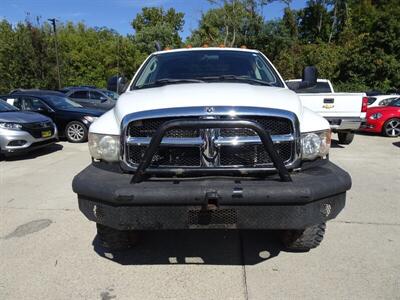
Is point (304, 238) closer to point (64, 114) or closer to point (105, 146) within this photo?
point (105, 146)

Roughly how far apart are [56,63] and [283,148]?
29940 mm

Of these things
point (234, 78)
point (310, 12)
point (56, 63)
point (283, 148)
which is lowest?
point (283, 148)

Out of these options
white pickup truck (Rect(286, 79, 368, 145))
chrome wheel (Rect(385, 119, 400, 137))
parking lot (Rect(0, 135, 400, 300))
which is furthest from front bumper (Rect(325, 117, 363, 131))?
parking lot (Rect(0, 135, 400, 300))

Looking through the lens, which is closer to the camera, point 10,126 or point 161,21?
point 10,126

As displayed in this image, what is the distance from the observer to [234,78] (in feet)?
13.8

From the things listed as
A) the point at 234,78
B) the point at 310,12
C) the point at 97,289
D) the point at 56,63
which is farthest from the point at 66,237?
the point at 310,12

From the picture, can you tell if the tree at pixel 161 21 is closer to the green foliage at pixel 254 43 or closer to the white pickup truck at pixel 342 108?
the green foliage at pixel 254 43

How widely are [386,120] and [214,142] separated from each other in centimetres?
1091

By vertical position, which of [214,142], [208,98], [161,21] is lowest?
[214,142]

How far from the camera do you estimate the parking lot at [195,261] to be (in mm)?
3197

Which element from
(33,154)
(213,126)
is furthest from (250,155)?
(33,154)

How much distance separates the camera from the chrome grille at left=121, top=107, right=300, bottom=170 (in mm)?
3070

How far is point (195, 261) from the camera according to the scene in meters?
3.69

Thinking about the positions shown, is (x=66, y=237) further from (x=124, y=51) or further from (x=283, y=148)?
(x=124, y=51)
